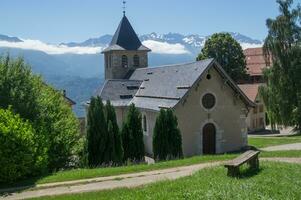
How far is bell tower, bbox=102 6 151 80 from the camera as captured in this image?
55031 millimetres

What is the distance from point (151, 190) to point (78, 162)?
1260 centimetres

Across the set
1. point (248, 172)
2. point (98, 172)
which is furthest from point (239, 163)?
point (98, 172)

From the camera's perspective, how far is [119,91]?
44531 millimetres

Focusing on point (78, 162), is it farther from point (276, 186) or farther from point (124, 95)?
point (124, 95)

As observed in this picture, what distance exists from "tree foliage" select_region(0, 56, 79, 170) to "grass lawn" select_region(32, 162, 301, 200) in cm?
610

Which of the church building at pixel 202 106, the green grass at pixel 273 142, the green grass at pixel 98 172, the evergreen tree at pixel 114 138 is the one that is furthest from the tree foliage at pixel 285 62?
the green grass at pixel 98 172

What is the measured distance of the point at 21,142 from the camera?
17.3 metres

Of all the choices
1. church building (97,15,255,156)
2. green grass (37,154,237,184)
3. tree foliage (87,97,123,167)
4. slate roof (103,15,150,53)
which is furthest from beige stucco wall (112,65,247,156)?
slate roof (103,15,150,53)

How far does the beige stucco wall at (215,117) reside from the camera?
113ft

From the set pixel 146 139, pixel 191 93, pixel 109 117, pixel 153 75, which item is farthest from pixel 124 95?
pixel 109 117

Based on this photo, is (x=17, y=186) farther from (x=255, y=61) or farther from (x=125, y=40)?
(x=255, y=61)

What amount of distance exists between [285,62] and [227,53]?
84.3 ft

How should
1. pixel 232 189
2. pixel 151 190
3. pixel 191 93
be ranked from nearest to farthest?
pixel 232 189 < pixel 151 190 < pixel 191 93

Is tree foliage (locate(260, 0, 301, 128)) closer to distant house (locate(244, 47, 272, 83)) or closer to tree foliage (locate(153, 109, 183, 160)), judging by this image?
tree foliage (locate(153, 109, 183, 160))
